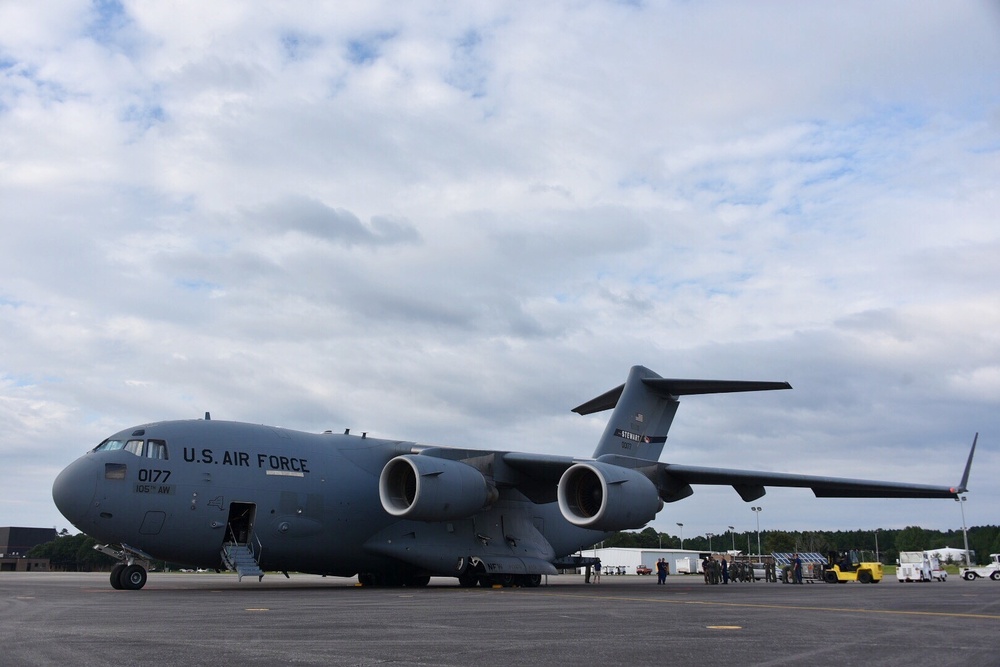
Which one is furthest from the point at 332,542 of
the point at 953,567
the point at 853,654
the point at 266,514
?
the point at 953,567

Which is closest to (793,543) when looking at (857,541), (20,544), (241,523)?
(857,541)

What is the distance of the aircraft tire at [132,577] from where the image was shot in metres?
17.4

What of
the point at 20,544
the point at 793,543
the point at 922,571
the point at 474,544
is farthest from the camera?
the point at 793,543

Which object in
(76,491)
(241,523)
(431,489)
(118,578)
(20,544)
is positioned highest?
(431,489)

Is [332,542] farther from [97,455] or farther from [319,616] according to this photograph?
[319,616]

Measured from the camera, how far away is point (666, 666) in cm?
579

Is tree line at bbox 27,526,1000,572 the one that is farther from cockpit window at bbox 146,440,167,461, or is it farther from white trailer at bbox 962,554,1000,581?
cockpit window at bbox 146,440,167,461

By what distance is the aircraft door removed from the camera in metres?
18.3

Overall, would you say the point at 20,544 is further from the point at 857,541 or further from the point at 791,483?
the point at 857,541

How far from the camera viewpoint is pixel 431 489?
18.4 m

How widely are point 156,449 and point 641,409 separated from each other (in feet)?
44.0

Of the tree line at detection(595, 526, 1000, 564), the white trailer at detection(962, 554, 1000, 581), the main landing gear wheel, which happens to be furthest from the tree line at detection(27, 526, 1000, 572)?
the main landing gear wheel

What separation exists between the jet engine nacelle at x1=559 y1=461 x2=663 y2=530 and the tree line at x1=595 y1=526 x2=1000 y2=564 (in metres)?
79.5

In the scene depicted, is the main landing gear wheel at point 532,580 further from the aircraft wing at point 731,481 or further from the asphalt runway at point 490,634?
the asphalt runway at point 490,634
